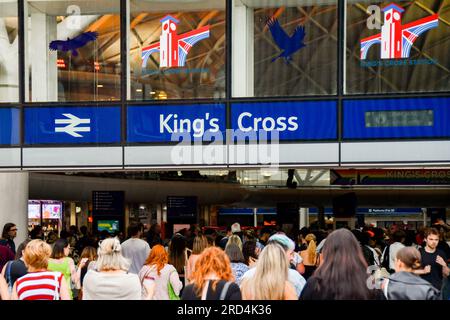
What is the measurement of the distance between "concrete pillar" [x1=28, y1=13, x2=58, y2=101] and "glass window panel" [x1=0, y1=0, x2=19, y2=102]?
30 centimetres

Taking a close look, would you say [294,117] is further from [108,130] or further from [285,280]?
[285,280]

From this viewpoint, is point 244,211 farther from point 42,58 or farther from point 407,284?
point 407,284

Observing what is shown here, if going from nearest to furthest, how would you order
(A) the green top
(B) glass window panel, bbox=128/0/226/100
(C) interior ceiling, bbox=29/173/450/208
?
(A) the green top, (B) glass window panel, bbox=128/0/226/100, (C) interior ceiling, bbox=29/173/450/208

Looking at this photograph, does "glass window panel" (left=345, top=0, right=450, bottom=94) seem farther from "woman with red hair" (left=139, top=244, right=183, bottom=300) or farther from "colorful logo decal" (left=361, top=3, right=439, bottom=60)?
"woman with red hair" (left=139, top=244, right=183, bottom=300)

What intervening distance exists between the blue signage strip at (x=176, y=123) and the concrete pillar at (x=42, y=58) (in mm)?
1649

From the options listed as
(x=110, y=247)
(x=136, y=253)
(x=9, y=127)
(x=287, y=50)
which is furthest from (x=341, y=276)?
(x=9, y=127)

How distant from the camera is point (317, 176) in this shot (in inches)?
1511

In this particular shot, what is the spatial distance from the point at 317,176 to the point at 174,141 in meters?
22.7

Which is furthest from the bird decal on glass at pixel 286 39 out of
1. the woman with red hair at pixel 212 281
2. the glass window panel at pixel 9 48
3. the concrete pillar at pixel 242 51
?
the woman with red hair at pixel 212 281

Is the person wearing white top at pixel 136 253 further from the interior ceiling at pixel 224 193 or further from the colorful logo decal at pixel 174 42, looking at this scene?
the interior ceiling at pixel 224 193

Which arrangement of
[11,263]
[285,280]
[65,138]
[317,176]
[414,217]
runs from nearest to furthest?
[285,280], [11,263], [65,138], [317,176], [414,217]

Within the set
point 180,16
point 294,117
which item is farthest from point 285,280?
point 180,16

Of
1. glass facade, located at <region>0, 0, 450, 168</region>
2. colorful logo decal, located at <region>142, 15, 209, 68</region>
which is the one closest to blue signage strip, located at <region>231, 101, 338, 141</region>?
glass facade, located at <region>0, 0, 450, 168</region>

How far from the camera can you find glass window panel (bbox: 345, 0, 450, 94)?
1570 cm
